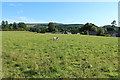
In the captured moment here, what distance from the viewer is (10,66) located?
5328mm

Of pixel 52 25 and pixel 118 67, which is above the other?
pixel 52 25

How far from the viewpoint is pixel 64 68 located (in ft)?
17.3

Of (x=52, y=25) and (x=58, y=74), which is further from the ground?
(x=52, y=25)

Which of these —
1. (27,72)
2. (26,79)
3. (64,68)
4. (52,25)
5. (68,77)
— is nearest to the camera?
(26,79)

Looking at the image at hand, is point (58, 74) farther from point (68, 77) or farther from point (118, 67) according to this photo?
point (118, 67)

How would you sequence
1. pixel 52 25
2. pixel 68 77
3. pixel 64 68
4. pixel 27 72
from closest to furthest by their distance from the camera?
pixel 68 77, pixel 27 72, pixel 64 68, pixel 52 25

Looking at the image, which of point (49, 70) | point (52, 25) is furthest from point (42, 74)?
Result: point (52, 25)

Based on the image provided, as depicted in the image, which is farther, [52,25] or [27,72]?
[52,25]

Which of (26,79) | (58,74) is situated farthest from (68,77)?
(26,79)

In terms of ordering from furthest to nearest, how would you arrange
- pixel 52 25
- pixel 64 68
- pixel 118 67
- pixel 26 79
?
pixel 52 25 → pixel 118 67 → pixel 64 68 → pixel 26 79

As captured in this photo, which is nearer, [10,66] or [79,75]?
[79,75]

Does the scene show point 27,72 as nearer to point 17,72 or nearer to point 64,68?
point 17,72

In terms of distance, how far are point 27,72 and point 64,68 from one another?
1.64 meters

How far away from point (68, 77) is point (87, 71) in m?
1.02
